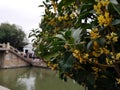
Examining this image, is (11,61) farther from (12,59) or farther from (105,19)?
(105,19)

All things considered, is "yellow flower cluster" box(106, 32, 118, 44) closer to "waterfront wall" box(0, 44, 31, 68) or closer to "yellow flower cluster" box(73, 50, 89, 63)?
"yellow flower cluster" box(73, 50, 89, 63)

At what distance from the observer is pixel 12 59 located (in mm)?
19875

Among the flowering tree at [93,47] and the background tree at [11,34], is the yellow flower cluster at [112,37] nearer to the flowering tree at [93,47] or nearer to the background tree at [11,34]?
the flowering tree at [93,47]

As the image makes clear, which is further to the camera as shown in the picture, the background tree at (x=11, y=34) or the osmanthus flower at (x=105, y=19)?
the background tree at (x=11, y=34)

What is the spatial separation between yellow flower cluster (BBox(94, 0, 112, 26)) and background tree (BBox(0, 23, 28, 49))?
2084 centimetres

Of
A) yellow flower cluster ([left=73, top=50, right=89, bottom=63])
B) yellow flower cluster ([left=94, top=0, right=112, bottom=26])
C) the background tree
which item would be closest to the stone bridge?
the background tree

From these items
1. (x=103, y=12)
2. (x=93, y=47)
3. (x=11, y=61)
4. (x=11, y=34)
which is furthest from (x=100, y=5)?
(x=11, y=34)

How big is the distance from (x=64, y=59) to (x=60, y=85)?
1048cm

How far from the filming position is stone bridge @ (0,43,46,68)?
63.0ft

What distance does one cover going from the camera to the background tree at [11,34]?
2156 cm

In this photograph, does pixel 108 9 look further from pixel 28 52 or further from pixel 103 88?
pixel 28 52

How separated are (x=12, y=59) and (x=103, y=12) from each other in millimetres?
19245

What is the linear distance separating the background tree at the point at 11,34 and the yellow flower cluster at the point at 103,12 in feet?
68.4

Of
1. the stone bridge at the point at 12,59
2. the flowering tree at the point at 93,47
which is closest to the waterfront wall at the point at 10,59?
the stone bridge at the point at 12,59
